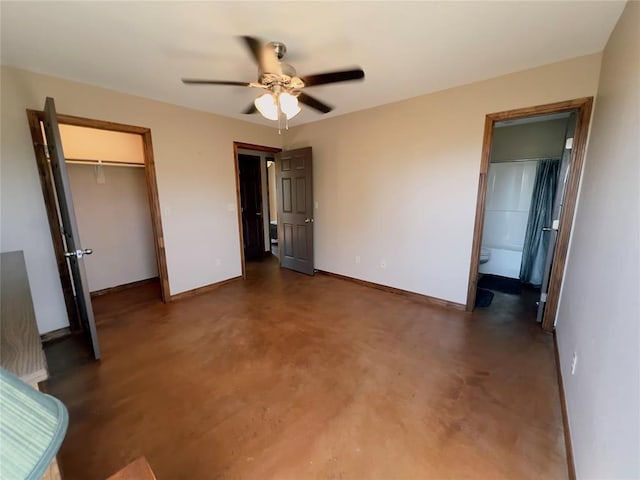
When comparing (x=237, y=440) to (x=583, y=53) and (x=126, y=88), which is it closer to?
(x=126, y=88)

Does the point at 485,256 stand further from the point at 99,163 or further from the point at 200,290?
the point at 99,163

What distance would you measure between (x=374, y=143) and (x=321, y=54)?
5.18ft

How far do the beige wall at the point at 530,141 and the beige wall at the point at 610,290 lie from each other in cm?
190

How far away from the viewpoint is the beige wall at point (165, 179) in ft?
7.60

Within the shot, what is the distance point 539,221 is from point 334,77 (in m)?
3.62

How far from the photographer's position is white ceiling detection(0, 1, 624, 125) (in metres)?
→ 1.59

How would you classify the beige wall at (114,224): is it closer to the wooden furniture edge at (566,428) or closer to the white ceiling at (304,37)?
the white ceiling at (304,37)

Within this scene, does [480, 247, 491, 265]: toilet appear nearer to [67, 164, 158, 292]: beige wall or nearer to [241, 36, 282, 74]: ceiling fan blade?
[241, 36, 282, 74]: ceiling fan blade

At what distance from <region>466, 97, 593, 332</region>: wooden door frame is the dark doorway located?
13.2ft

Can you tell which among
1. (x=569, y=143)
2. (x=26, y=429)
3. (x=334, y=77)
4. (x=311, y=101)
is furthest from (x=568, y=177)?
(x=26, y=429)

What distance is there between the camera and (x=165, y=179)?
10.6 ft

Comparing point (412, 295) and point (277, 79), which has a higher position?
point (277, 79)

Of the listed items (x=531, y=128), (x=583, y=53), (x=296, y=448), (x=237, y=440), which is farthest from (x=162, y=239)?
(x=531, y=128)

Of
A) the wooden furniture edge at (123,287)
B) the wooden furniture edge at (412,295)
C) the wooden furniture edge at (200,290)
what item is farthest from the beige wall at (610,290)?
the wooden furniture edge at (123,287)
